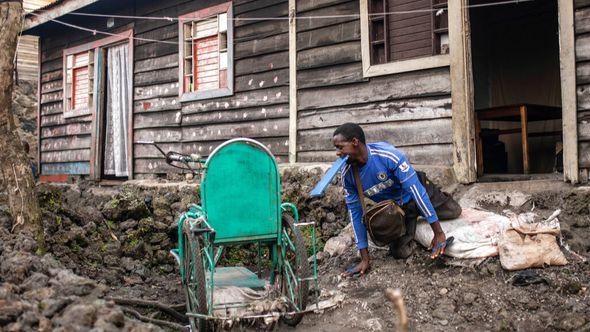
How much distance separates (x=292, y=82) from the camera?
8.42 m

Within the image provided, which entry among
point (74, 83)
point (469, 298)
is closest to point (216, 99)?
point (74, 83)

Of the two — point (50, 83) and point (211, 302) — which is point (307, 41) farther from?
point (50, 83)

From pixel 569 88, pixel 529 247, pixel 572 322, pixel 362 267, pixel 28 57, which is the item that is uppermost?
pixel 28 57

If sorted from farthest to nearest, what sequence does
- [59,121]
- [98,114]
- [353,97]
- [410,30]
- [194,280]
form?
[59,121]
[98,114]
[353,97]
[410,30]
[194,280]

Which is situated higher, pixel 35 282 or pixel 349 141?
pixel 349 141

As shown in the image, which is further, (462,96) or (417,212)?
(462,96)

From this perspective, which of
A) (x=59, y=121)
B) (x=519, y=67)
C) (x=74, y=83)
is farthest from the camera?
(x=59, y=121)

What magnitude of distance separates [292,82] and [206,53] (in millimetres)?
2351

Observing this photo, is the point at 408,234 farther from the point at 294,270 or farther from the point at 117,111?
the point at 117,111

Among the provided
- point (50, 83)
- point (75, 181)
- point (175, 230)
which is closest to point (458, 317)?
point (175, 230)

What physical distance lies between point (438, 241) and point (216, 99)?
18.8 ft

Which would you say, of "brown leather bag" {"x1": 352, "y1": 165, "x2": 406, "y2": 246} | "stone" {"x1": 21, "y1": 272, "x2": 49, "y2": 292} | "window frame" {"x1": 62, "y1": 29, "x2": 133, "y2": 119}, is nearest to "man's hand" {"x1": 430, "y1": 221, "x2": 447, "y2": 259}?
"brown leather bag" {"x1": 352, "y1": 165, "x2": 406, "y2": 246}

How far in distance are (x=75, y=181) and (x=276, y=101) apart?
630 centimetres

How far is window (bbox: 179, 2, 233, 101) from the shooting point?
31.4 feet
